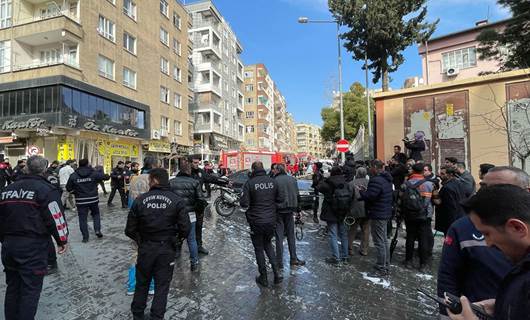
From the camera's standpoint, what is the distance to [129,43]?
26.2m

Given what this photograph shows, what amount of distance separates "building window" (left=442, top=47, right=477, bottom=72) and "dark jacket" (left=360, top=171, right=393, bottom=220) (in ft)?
74.8

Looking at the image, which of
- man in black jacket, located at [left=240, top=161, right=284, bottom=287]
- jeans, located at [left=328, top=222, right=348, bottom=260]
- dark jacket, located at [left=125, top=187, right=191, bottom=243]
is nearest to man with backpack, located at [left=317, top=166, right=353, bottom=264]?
jeans, located at [left=328, top=222, right=348, bottom=260]

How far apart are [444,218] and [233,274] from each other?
375cm

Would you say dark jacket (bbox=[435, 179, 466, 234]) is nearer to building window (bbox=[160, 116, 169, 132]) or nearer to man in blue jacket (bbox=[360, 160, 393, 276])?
man in blue jacket (bbox=[360, 160, 393, 276])

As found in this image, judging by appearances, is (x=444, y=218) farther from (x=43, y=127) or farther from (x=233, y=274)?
(x=43, y=127)

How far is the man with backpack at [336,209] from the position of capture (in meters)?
5.88

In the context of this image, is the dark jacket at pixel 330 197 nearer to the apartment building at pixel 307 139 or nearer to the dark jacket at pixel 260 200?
the dark jacket at pixel 260 200

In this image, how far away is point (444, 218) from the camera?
5434 millimetres

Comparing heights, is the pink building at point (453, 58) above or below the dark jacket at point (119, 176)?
above

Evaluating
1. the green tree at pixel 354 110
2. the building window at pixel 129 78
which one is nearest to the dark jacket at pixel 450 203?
the building window at pixel 129 78

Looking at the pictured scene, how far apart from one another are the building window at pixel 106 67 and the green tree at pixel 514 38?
74.1 ft

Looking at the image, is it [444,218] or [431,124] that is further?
[431,124]

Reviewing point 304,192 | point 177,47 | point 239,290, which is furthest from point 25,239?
point 177,47

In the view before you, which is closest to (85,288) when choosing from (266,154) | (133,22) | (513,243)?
(513,243)
